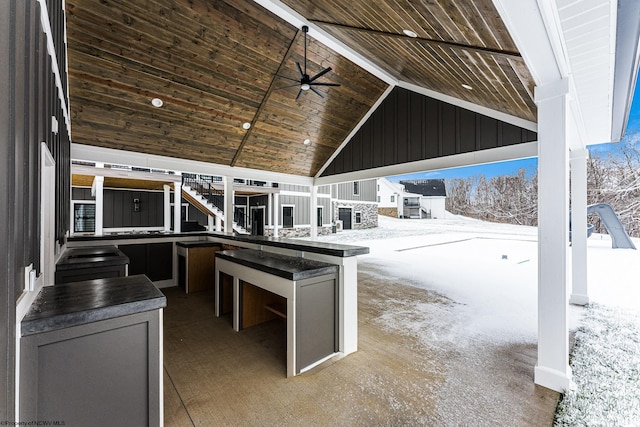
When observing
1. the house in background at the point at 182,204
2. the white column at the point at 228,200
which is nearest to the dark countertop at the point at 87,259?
the white column at the point at 228,200

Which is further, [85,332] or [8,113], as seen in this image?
[85,332]

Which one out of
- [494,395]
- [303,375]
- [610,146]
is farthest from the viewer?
[610,146]

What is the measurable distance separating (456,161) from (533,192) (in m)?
14.0

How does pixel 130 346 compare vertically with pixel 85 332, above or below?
below

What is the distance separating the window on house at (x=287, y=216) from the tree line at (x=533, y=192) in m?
11.4

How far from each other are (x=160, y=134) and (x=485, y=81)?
550cm

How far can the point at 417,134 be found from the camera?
20.2 ft

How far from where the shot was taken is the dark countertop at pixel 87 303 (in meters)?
1.25

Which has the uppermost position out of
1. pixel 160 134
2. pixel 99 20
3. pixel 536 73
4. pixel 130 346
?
pixel 99 20

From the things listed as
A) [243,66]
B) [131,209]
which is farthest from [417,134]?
[131,209]

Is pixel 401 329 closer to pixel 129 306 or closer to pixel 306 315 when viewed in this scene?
pixel 306 315

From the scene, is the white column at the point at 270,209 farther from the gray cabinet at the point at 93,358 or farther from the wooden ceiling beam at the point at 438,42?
the gray cabinet at the point at 93,358

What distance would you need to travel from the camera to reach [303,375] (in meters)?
2.52

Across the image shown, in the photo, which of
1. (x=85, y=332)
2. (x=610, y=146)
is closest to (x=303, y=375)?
(x=85, y=332)
